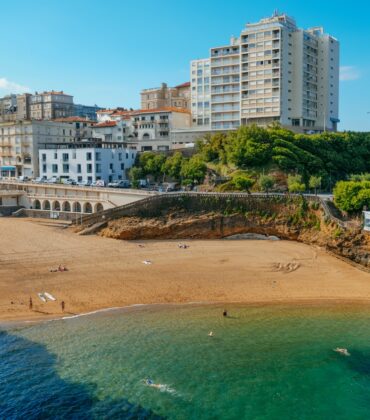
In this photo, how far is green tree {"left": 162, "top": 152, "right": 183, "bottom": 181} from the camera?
84.9m

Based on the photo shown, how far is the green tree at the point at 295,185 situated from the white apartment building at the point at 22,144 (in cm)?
5375

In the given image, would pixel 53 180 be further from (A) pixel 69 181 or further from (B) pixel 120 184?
(B) pixel 120 184

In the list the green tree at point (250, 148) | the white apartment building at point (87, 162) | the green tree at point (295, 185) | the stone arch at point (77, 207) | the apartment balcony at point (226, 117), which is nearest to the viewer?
the green tree at point (295, 185)

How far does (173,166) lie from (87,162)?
15.9m

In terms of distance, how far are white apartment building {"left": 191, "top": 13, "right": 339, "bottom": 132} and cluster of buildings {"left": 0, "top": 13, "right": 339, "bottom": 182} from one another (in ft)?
0.61

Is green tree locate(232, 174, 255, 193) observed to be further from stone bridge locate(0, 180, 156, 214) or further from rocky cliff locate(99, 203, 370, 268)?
stone bridge locate(0, 180, 156, 214)

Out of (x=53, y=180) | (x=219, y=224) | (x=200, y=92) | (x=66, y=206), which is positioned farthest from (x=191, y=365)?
(x=200, y=92)

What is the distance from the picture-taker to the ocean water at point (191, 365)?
92.0 feet

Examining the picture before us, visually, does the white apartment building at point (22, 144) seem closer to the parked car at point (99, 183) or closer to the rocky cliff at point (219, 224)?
the parked car at point (99, 183)

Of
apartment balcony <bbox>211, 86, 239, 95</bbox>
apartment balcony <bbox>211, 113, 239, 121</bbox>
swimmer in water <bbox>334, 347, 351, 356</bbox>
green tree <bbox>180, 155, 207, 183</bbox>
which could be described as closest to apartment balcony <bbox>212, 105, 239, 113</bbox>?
apartment balcony <bbox>211, 113, 239, 121</bbox>

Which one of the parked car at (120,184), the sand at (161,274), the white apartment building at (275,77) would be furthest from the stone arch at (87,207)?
the white apartment building at (275,77)

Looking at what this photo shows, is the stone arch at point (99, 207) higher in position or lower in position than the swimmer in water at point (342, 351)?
higher

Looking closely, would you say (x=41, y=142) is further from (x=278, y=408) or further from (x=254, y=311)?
(x=278, y=408)

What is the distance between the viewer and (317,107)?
106062mm
